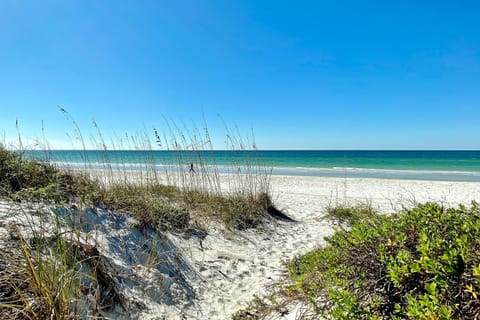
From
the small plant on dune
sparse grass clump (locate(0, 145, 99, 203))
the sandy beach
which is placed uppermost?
sparse grass clump (locate(0, 145, 99, 203))

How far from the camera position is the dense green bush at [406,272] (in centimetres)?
125

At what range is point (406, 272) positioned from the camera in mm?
1432

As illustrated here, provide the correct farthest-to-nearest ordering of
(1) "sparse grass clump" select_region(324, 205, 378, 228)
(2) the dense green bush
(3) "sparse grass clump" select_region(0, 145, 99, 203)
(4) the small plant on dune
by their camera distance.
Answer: (1) "sparse grass clump" select_region(324, 205, 378, 228)
(3) "sparse grass clump" select_region(0, 145, 99, 203)
(4) the small plant on dune
(2) the dense green bush

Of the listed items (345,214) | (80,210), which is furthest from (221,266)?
(345,214)

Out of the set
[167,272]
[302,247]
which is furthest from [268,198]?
[167,272]

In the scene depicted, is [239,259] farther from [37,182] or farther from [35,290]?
[37,182]

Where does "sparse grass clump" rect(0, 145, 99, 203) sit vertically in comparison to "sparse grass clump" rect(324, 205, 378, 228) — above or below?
above

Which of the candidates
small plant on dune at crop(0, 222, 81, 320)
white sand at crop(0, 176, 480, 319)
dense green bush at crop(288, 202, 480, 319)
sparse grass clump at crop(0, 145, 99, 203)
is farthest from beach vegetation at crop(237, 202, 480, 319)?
sparse grass clump at crop(0, 145, 99, 203)

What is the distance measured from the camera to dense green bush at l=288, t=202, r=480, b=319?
125 cm

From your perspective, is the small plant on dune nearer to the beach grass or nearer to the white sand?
the beach grass

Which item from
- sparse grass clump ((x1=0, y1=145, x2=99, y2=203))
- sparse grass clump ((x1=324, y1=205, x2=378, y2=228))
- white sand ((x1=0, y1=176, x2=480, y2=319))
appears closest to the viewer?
white sand ((x1=0, y1=176, x2=480, y2=319))

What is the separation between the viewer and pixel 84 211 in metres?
3.01

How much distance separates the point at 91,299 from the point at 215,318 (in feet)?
3.57

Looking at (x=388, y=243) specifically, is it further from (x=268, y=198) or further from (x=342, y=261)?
(x=268, y=198)
